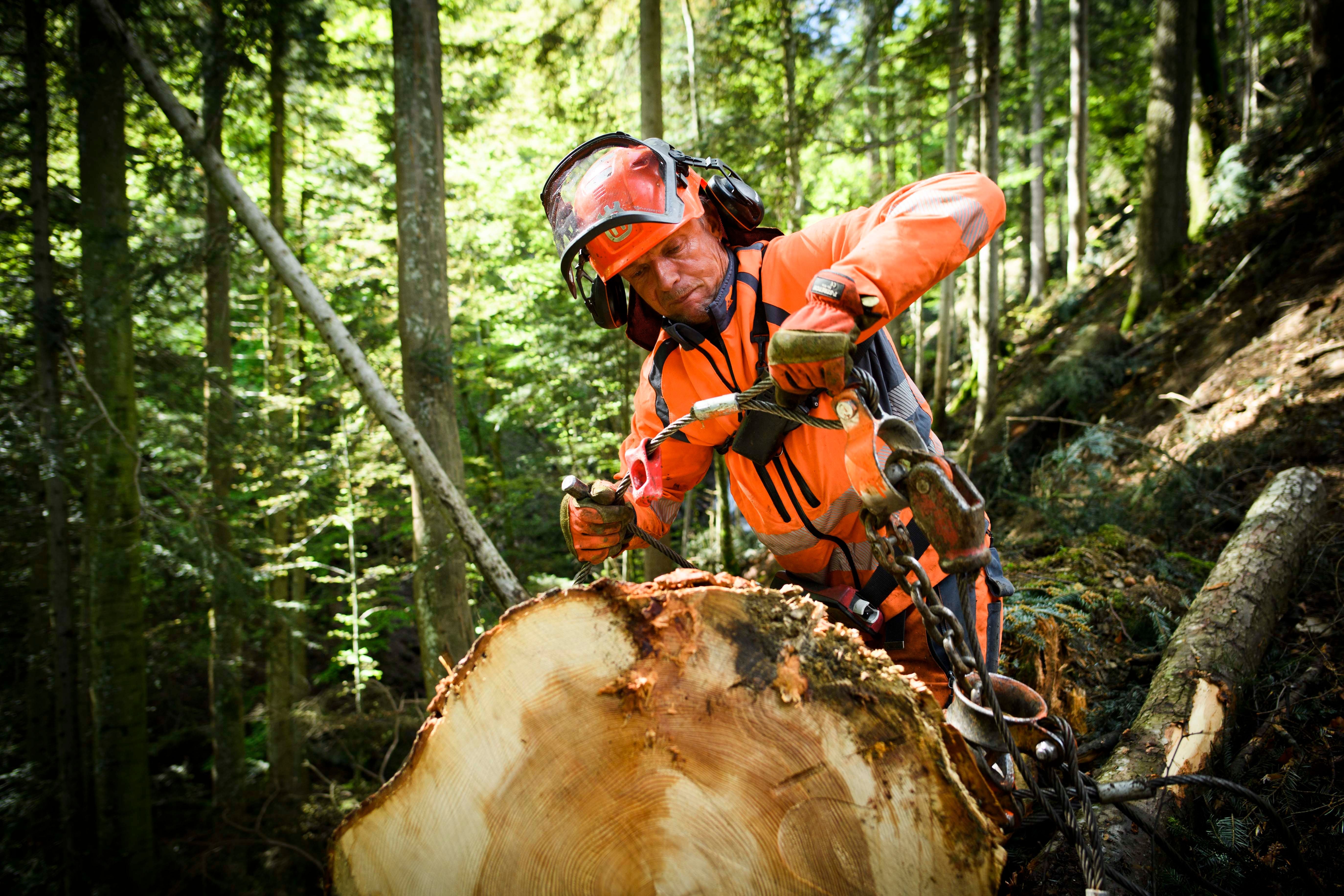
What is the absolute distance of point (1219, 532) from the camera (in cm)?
413

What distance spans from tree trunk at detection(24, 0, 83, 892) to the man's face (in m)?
6.51

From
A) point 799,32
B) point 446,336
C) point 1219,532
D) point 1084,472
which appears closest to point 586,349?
point 446,336

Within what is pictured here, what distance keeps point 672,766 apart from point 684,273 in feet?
4.63

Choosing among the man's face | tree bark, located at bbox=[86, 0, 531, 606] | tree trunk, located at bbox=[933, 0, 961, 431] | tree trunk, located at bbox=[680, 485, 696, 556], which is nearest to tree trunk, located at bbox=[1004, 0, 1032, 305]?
tree trunk, located at bbox=[933, 0, 961, 431]

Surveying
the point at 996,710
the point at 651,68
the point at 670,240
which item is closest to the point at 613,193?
the point at 670,240

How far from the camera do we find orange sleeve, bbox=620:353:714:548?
90.9 inches

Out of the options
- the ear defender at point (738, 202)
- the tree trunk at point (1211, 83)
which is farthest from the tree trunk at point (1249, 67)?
the ear defender at point (738, 202)

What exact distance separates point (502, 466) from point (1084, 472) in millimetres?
A: 10245

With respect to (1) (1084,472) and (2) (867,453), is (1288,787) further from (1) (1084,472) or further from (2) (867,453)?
(1) (1084,472)

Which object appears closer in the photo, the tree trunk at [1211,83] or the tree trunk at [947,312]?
the tree trunk at [1211,83]

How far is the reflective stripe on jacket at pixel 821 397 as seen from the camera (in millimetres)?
1738

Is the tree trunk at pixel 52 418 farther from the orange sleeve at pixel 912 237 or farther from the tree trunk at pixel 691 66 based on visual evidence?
the orange sleeve at pixel 912 237

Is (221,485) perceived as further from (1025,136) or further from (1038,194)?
(1038,194)

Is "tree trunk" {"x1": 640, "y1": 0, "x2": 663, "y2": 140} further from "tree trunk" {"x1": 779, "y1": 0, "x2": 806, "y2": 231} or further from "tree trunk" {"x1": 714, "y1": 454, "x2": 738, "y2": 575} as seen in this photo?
"tree trunk" {"x1": 714, "y1": 454, "x2": 738, "y2": 575}
